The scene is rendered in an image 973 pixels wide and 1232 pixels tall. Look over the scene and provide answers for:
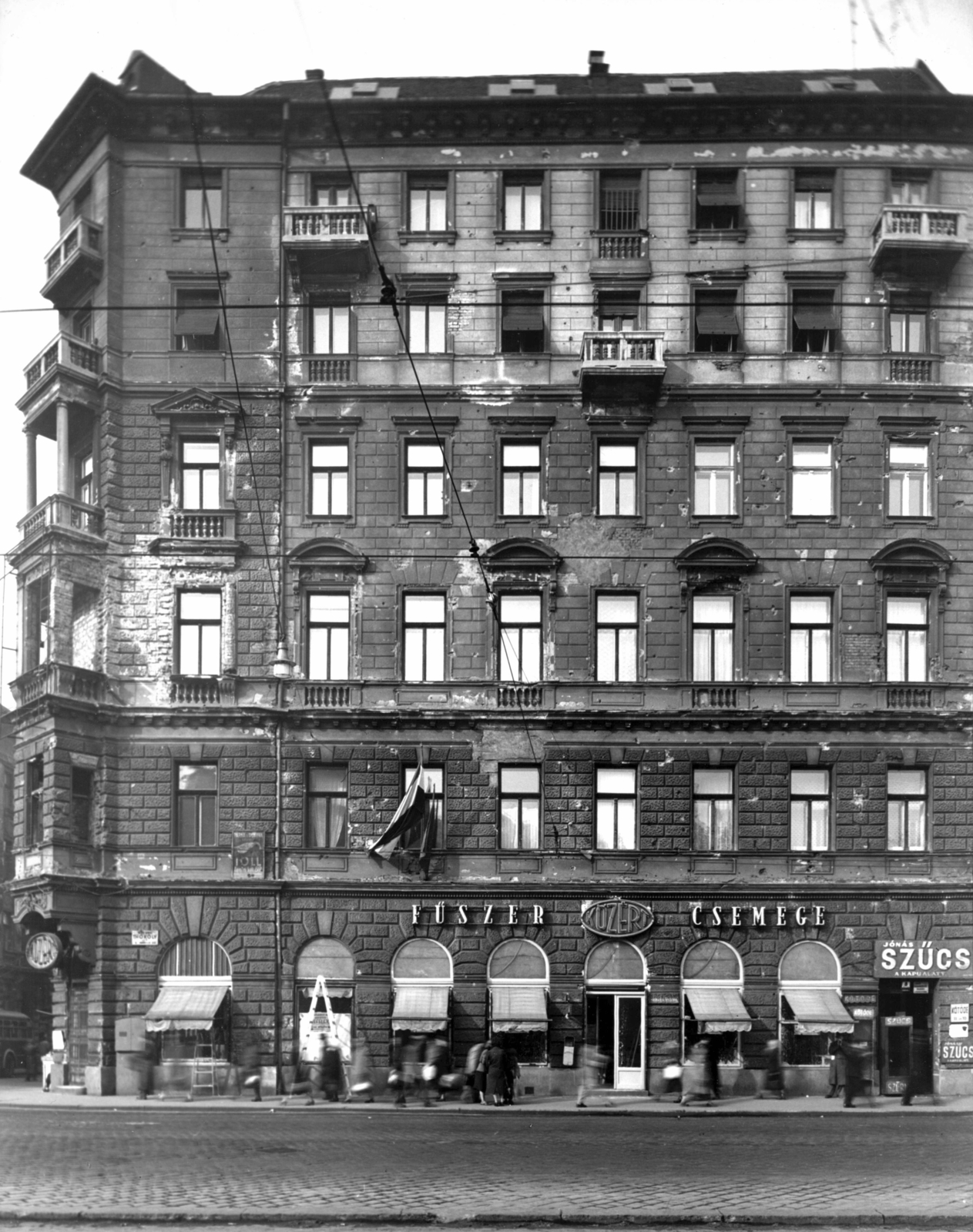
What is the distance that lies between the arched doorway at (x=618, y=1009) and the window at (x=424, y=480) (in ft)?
36.6

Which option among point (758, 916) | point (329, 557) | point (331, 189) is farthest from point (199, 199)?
point (758, 916)

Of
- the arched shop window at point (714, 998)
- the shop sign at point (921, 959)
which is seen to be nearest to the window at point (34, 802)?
the arched shop window at point (714, 998)

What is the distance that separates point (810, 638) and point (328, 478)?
1224 centimetres

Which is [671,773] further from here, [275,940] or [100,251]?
[100,251]

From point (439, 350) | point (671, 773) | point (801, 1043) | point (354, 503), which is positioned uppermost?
point (439, 350)

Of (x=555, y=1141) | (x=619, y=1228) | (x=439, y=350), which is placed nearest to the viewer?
(x=619, y=1228)

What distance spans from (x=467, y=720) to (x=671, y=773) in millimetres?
4931

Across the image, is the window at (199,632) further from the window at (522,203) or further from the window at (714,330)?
the window at (714,330)

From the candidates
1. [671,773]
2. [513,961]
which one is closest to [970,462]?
[671,773]

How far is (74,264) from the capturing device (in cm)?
4191

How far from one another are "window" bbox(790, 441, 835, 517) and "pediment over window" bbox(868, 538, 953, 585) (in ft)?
6.03

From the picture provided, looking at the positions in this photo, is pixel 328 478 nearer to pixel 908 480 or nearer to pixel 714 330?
pixel 714 330

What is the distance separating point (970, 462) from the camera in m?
41.1

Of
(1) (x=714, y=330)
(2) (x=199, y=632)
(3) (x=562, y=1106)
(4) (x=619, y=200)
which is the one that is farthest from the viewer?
(4) (x=619, y=200)
